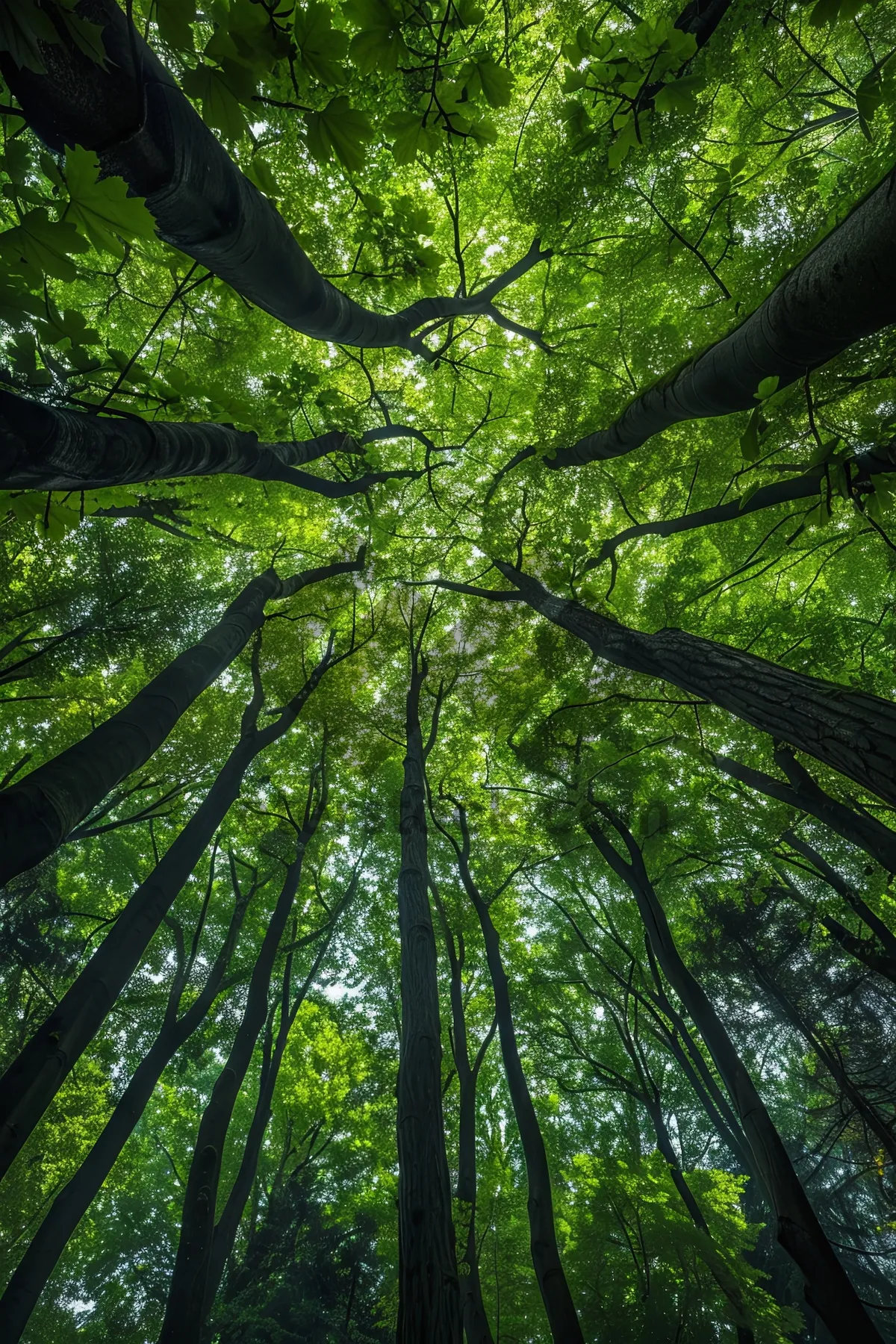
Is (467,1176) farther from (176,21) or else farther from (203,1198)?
(176,21)

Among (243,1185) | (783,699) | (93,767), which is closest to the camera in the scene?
(93,767)

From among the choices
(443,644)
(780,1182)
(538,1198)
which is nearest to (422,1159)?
(780,1182)

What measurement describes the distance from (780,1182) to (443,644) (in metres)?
7.93

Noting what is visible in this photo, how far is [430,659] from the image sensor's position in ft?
32.6

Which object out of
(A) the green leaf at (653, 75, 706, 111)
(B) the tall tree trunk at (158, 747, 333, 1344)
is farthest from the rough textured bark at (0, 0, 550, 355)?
(B) the tall tree trunk at (158, 747, 333, 1344)

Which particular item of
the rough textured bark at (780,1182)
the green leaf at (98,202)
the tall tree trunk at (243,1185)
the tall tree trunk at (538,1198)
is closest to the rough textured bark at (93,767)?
the green leaf at (98,202)

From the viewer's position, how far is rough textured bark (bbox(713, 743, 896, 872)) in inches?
171

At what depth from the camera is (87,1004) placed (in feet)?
11.3

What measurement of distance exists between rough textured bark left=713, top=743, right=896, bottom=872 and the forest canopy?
39 mm

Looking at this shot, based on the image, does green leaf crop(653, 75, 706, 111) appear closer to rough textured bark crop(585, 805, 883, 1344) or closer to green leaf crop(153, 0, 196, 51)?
green leaf crop(153, 0, 196, 51)

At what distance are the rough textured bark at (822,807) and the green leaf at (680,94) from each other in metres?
4.58

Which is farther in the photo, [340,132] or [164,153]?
[164,153]

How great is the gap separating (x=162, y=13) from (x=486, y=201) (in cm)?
865

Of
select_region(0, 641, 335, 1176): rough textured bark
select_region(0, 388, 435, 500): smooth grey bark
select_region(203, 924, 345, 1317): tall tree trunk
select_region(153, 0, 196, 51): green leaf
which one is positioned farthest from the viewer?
select_region(203, 924, 345, 1317): tall tree trunk
